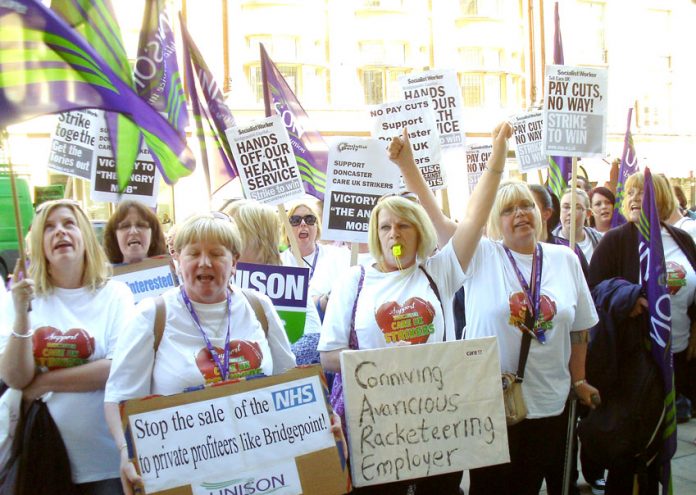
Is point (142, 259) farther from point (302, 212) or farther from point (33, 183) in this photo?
point (33, 183)

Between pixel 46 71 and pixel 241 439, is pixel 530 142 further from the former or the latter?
pixel 241 439

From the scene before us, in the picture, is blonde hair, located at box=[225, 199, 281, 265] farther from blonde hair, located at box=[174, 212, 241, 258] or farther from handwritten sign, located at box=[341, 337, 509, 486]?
handwritten sign, located at box=[341, 337, 509, 486]

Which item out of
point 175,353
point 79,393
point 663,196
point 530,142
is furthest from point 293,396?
point 530,142

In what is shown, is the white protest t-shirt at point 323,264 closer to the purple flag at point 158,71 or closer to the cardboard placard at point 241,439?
the purple flag at point 158,71

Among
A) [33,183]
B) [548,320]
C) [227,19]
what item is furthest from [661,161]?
[548,320]

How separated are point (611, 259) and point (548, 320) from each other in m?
1.00

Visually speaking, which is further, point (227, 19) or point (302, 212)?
point (227, 19)

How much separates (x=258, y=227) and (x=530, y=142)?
15.4ft

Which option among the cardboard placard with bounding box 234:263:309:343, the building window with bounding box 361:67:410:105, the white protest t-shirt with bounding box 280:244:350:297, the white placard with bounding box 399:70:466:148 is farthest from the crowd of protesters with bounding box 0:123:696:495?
the building window with bounding box 361:67:410:105

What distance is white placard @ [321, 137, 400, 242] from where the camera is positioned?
17.0 feet

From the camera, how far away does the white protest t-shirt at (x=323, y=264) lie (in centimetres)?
555

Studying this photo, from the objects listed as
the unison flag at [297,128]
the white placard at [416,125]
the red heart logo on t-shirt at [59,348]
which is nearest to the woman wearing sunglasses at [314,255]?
the white placard at [416,125]

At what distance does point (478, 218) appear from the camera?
3682 millimetres

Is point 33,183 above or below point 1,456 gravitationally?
above
